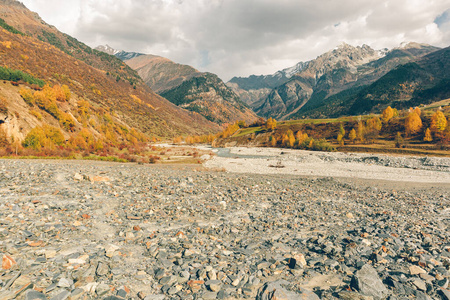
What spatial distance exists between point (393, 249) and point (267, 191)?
11840mm

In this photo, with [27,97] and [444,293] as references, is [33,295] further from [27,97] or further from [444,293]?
[27,97]

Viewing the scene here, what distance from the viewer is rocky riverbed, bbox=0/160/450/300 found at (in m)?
5.45

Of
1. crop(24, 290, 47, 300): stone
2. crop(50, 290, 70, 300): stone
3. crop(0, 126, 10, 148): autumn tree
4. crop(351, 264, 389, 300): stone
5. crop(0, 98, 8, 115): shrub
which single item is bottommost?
crop(351, 264, 389, 300): stone

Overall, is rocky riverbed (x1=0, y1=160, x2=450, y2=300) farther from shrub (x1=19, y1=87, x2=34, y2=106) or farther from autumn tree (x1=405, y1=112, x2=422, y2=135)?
autumn tree (x1=405, y1=112, x2=422, y2=135)

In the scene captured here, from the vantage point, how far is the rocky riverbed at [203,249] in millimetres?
5449

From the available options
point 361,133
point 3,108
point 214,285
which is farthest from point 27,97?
point 361,133

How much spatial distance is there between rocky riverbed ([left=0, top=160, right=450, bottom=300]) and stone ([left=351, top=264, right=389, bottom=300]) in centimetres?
3

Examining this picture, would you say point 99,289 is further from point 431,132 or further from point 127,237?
point 431,132

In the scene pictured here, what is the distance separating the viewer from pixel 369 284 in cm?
590

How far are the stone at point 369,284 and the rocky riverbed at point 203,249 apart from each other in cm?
3

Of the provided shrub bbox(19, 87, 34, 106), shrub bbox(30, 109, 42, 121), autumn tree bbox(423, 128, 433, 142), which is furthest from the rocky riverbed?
autumn tree bbox(423, 128, 433, 142)

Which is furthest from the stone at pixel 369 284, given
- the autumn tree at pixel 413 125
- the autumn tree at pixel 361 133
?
the autumn tree at pixel 413 125

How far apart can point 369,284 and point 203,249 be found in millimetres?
5648

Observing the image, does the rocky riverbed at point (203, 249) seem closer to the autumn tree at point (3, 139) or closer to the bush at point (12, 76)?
the autumn tree at point (3, 139)
